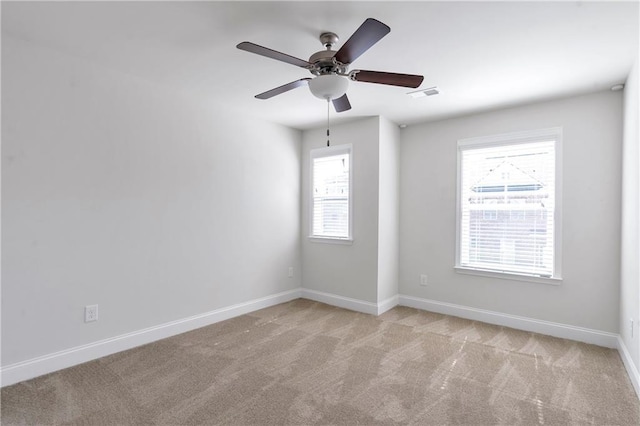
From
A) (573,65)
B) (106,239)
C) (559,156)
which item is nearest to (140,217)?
(106,239)

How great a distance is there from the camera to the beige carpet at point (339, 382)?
2.14 m

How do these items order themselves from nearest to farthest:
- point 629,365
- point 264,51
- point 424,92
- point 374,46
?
1. point 264,51
2. point 374,46
3. point 629,365
4. point 424,92

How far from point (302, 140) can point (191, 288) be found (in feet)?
8.54

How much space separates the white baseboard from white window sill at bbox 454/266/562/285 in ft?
8.52

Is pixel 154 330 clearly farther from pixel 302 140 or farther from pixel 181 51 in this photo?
pixel 302 140

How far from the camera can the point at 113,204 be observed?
3008 millimetres

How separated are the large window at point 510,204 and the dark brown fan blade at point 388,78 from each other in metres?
2.13

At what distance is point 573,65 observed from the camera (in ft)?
9.01

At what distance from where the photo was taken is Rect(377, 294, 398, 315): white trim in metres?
4.22

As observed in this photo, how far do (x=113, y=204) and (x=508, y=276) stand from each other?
408cm

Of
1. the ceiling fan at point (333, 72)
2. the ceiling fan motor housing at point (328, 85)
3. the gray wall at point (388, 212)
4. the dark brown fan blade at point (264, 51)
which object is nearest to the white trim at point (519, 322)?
the gray wall at point (388, 212)

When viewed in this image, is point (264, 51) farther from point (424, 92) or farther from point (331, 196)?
point (331, 196)

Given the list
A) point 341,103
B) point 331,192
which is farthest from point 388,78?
point 331,192

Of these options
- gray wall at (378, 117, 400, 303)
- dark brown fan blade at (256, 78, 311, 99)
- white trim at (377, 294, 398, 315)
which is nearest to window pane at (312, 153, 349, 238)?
gray wall at (378, 117, 400, 303)
